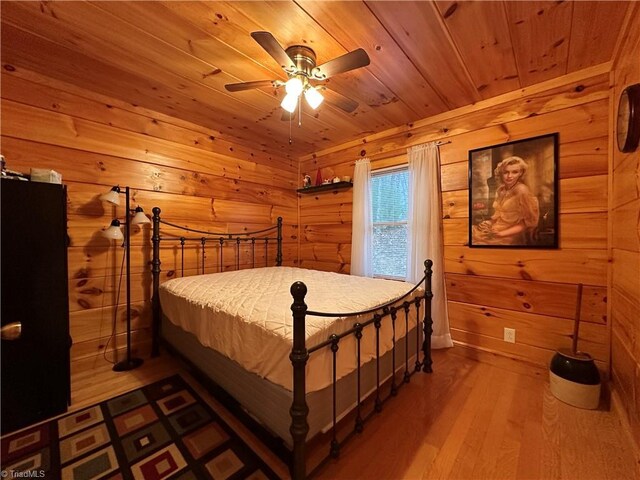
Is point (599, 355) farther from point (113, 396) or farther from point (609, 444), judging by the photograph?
point (113, 396)

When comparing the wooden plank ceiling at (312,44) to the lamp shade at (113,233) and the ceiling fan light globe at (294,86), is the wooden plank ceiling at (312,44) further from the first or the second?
the lamp shade at (113,233)

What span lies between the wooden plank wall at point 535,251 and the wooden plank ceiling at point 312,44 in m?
0.20

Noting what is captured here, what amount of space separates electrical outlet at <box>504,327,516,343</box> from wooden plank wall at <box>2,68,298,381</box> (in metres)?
3.00

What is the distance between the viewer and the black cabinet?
1497mm

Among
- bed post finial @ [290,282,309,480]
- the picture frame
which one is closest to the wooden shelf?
the picture frame

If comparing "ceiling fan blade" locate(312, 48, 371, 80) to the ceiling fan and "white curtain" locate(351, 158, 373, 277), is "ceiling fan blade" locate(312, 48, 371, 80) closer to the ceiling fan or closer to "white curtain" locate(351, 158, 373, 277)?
the ceiling fan

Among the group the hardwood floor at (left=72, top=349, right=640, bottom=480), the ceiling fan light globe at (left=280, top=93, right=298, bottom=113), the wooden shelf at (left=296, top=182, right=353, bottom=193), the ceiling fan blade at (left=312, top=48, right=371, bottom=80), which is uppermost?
the ceiling fan blade at (left=312, top=48, right=371, bottom=80)

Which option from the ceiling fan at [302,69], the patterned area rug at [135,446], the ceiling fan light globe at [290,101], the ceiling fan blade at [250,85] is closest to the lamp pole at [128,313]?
the patterned area rug at [135,446]

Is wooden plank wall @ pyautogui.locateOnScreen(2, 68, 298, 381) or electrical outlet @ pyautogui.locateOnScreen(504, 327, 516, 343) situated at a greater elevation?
wooden plank wall @ pyautogui.locateOnScreen(2, 68, 298, 381)

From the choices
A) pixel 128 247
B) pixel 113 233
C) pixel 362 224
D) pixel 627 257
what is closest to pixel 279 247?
pixel 362 224

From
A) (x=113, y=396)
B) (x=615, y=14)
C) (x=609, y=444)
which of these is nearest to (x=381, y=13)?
(x=615, y=14)

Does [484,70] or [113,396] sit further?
[484,70]

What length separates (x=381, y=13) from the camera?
1.47m

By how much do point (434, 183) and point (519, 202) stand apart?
0.73 m
